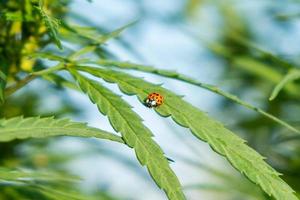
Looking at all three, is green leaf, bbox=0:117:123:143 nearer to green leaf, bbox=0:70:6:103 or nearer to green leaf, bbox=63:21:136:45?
green leaf, bbox=0:70:6:103

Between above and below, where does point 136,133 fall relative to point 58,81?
below

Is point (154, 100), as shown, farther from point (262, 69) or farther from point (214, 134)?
point (262, 69)

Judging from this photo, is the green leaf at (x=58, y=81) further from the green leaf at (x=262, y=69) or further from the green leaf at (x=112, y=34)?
the green leaf at (x=262, y=69)

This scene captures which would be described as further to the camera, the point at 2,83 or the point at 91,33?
the point at 91,33

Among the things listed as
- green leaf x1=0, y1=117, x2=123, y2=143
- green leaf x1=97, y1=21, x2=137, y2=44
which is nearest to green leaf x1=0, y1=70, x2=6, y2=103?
green leaf x1=0, y1=117, x2=123, y2=143

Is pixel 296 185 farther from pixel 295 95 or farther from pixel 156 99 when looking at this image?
pixel 156 99

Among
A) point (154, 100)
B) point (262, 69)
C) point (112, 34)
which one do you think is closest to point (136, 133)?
point (154, 100)

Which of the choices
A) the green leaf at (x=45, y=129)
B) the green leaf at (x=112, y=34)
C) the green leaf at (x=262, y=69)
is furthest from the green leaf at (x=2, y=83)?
the green leaf at (x=262, y=69)
